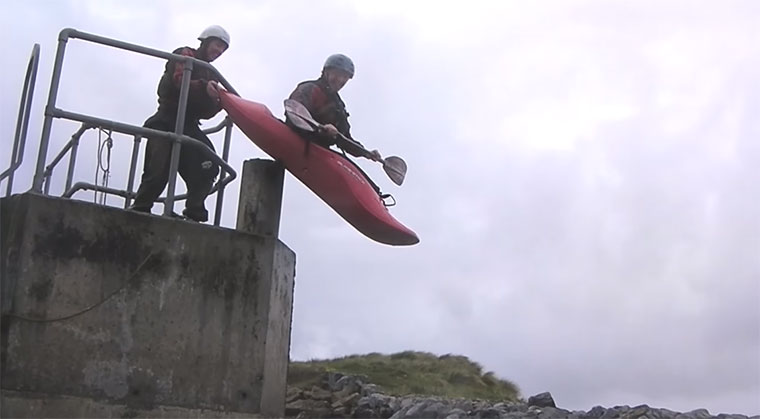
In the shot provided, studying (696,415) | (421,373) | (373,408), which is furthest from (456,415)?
(421,373)

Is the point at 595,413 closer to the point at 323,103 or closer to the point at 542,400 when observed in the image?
the point at 542,400

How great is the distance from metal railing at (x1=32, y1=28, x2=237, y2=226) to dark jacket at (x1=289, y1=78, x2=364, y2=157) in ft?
2.08

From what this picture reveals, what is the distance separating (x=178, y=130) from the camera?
7.97 m

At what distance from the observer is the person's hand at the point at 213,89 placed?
8.73 metres

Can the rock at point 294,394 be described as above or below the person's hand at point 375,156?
below

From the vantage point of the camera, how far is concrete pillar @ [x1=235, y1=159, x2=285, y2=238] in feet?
27.1

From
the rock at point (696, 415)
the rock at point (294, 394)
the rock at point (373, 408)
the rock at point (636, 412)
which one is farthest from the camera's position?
the rock at point (294, 394)

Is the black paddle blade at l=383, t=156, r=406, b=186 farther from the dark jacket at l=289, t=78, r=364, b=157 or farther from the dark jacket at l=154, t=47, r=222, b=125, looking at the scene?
the dark jacket at l=154, t=47, r=222, b=125

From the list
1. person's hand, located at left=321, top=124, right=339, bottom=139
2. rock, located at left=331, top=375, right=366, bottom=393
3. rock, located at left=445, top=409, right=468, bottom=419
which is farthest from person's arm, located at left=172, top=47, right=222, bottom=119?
rock, located at left=331, top=375, right=366, bottom=393

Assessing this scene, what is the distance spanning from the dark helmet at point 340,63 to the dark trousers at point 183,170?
4.31ft

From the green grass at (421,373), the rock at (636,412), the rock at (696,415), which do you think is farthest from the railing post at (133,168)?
the green grass at (421,373)

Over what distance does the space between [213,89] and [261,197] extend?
3.62 feet

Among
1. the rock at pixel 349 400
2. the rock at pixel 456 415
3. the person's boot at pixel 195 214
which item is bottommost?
the rock at pixel 456 415

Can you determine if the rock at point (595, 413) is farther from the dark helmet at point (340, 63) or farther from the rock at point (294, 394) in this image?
the dark helmet at point (340, 63)
